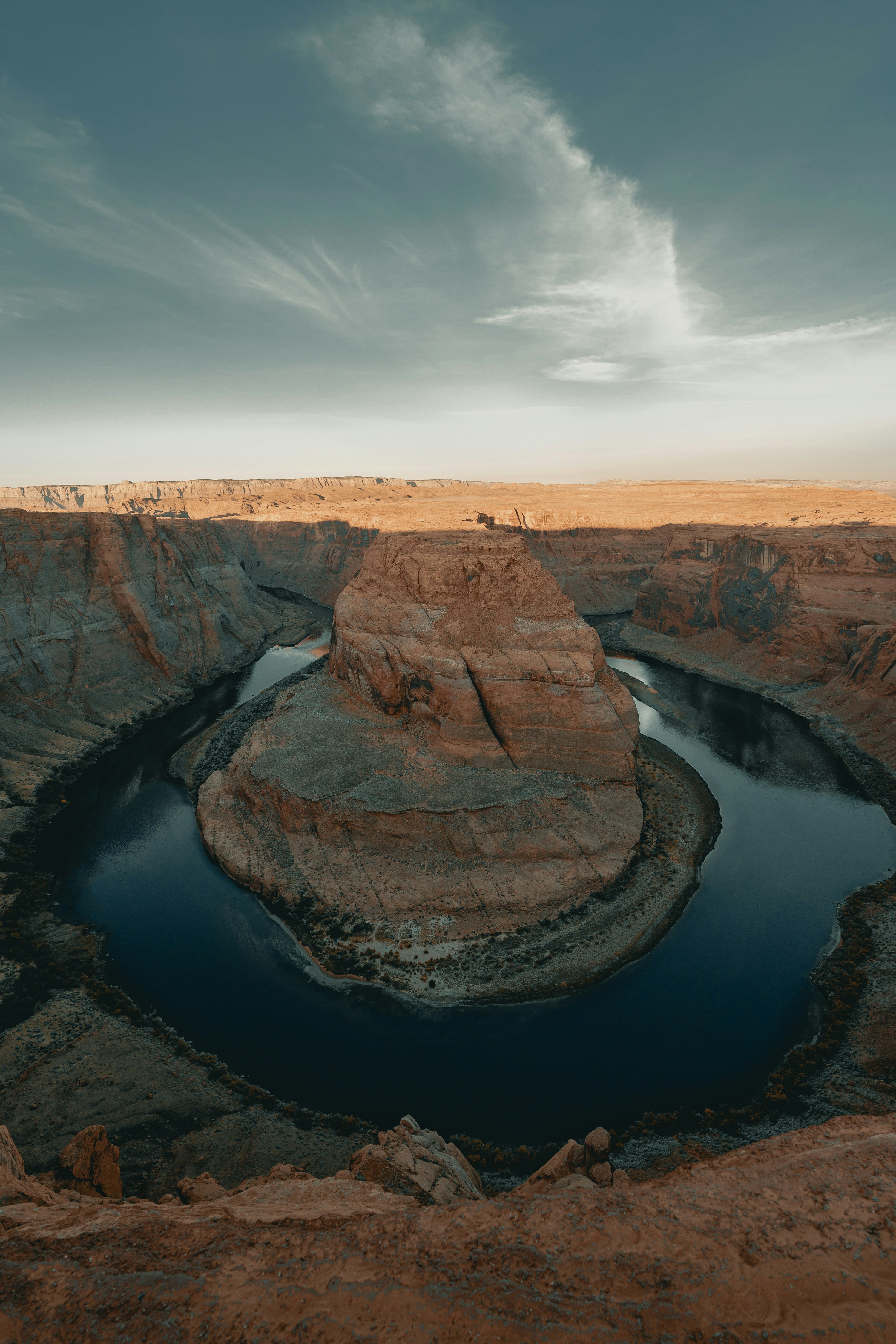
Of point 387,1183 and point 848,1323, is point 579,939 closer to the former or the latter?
point 387,1183

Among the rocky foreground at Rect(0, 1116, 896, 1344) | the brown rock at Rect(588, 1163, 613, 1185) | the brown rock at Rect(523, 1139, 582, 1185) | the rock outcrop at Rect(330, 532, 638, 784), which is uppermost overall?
the rock outcrop at Rect(330, 532, 638, 784)

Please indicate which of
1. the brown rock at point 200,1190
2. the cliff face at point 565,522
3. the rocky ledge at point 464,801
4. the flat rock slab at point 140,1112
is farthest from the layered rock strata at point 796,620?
the brown rock at point 200,1190

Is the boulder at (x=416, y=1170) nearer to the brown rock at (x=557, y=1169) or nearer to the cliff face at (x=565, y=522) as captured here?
the brown rock at (x=557, y=1169)

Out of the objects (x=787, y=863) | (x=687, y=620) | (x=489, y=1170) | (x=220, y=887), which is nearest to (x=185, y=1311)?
(x=489, y=1170)

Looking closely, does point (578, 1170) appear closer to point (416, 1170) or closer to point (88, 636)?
point (416, 1170)

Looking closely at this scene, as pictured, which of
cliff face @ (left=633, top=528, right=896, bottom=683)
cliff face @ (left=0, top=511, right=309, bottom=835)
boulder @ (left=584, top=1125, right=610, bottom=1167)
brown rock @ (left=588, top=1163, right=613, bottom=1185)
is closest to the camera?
brown rock @ (left=588, top=1163, right=613, bottom=1185)

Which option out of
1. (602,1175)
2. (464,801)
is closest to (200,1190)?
(602,1175)

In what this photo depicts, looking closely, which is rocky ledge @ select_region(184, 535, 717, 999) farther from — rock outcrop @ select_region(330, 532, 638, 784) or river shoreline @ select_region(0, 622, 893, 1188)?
river shoreline @ select_region(0, 622, 893, 1188)

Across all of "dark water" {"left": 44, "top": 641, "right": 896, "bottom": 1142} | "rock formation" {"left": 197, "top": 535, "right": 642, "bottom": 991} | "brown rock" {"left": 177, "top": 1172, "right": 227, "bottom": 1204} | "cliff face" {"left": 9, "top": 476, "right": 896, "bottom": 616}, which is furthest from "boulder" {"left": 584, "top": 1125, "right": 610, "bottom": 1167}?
"cliff face" {"left": 9, "top": 476, "right": 896, "bottom": 616}
